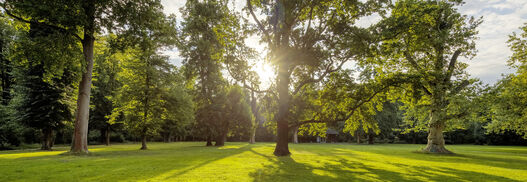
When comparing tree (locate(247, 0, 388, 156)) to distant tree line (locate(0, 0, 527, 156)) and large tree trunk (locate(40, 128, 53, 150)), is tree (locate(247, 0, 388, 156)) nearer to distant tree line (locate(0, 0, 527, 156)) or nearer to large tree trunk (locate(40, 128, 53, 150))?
distant tree line (locate(0, 0, 527, 156))

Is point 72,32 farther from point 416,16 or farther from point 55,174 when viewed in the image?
point 416,16

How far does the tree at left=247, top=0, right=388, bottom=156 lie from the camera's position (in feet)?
47.3

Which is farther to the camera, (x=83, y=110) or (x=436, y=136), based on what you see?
(x=436, y=136)

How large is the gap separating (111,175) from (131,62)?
20.3 metres

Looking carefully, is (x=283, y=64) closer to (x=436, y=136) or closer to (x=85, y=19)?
(x=85, y=19)

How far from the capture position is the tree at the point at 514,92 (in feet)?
67.2

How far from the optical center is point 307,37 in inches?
633

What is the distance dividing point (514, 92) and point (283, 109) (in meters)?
21.8

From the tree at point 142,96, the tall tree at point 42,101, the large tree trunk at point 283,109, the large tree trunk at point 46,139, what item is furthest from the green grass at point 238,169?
the tall tree at point 42,101

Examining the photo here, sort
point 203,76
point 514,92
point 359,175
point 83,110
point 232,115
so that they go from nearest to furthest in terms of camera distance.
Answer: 1. point 359,175
2. point 83,110
3. point 514,92
4. point 203,76
5. point 232,115

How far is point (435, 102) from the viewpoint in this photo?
2158 centimetres

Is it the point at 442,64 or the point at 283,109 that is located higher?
the point at 442,64

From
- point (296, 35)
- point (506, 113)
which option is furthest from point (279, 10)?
point (506, 113)

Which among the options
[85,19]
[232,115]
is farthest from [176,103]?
[85,19]
